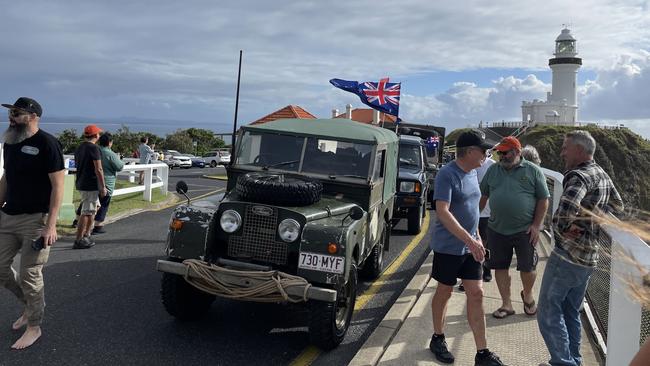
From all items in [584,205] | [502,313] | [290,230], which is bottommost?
[502,313]

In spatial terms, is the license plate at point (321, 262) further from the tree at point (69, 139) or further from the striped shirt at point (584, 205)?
the tree at point (69, 139)

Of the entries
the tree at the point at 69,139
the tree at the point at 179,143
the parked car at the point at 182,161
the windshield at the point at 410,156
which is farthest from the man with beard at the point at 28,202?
the tree at the point at 179,143

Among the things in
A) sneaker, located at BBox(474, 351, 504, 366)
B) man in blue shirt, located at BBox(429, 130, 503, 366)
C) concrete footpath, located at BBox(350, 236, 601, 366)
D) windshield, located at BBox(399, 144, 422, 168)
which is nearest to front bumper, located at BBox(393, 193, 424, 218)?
windshield, located at BBox(399, 144, 422, 168)

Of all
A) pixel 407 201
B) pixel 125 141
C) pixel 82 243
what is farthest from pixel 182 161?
pixel 82 243

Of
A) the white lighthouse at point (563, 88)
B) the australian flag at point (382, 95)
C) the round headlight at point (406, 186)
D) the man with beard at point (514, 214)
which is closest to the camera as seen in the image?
the man with beard at point (514, 214)

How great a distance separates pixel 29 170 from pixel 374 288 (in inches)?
161

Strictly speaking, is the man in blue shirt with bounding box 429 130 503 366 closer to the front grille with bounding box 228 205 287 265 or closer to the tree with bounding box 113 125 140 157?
the front grille with bounding box 228 205 287 265

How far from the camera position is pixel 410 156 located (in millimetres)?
12039

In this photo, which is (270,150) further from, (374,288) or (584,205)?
(584,205)

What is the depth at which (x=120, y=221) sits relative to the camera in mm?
10352

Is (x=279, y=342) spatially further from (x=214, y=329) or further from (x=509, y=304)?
(x=509, y=304)

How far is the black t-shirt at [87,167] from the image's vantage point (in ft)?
25.3

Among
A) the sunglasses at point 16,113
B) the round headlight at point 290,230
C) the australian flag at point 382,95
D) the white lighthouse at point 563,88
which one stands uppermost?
the white lighthouse at point 563,88

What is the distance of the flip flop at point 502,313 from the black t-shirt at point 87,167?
5.98 m
